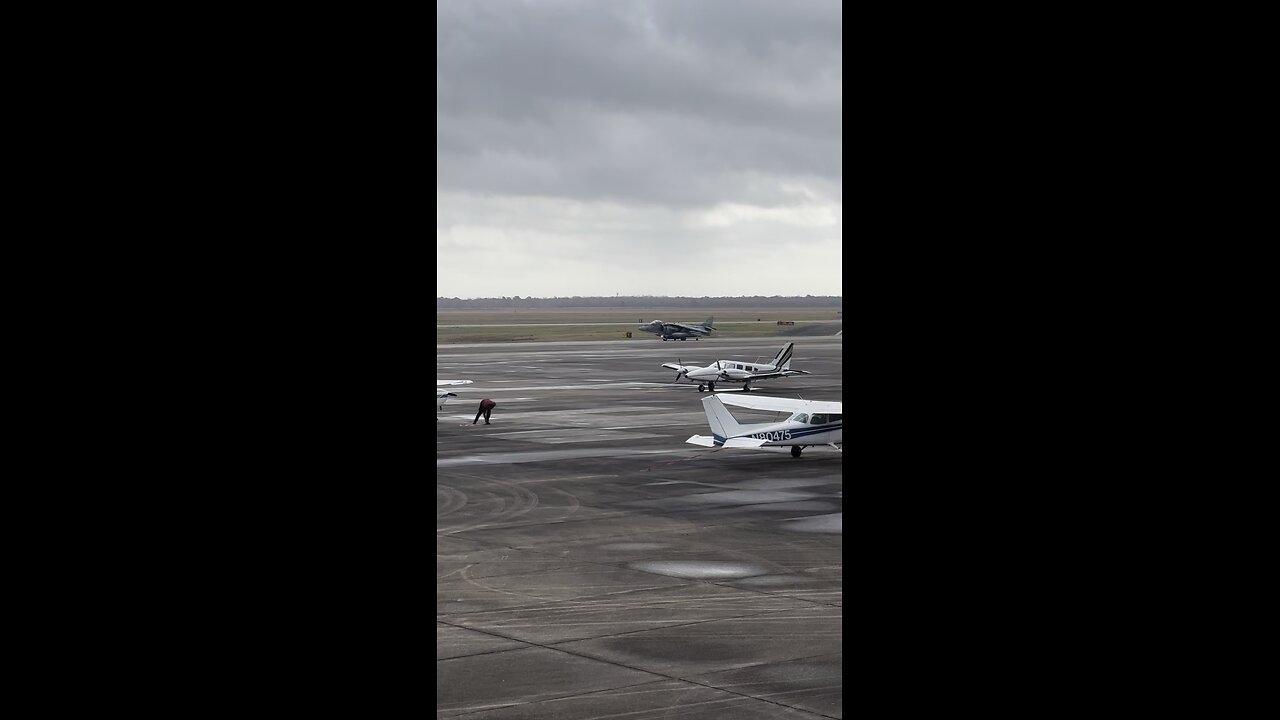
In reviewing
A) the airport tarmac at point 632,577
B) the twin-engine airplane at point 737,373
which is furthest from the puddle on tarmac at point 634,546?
the twin-engine airplane at point 737,373

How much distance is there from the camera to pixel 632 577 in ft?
62.4

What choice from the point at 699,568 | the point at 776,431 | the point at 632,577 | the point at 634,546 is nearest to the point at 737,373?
the point at 776,431

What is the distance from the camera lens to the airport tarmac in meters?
13.1

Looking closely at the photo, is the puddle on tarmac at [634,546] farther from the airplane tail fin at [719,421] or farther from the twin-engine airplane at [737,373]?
the twin-engine airplane at [737,373]

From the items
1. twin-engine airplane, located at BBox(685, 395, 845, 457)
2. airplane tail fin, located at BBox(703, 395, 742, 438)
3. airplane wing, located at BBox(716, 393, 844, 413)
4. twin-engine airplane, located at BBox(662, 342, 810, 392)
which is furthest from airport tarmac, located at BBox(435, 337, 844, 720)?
twin-engine airplane, located at BBox(662, 342, 810, 392)

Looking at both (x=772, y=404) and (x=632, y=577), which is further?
(x=772, y=404)

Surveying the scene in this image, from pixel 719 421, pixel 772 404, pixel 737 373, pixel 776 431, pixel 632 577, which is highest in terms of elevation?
pixel 737 373

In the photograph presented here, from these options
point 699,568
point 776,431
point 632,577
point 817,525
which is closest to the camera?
point 632,577

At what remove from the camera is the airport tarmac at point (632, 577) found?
13070 mm

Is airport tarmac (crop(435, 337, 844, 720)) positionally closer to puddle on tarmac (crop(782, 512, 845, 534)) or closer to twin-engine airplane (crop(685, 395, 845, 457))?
puddle on tarmac (crop(782, 512, 845, 534))

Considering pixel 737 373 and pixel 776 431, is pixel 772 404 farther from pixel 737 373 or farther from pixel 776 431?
pixel 737 373

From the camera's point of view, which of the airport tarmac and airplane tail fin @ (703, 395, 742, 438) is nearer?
the airport tarmac
